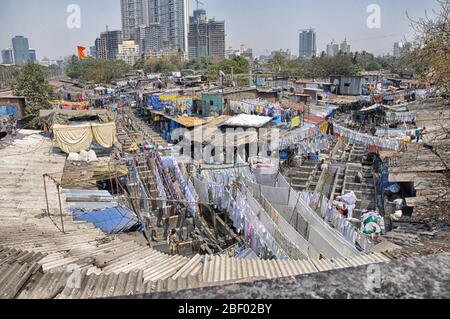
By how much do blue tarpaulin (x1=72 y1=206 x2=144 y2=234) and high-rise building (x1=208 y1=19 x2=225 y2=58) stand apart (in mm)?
105297

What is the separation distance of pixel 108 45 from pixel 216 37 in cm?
3246

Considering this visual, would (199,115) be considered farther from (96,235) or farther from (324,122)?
(96,235)

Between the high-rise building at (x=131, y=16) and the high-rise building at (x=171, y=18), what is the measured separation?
5.76 feet

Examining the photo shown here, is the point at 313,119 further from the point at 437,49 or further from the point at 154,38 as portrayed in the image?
the point at 154,38

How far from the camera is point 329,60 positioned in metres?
60.2

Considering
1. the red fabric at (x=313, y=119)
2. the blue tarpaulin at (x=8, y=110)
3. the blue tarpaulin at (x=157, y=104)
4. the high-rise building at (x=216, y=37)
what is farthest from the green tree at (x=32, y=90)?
the high-rise building at (x=216, y=37)

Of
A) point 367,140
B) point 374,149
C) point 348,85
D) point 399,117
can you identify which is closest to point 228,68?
point 348,85

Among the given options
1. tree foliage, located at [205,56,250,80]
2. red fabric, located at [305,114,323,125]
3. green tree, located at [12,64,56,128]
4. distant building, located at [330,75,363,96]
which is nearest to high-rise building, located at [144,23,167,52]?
tree foliage, located at [205,56,250,80]

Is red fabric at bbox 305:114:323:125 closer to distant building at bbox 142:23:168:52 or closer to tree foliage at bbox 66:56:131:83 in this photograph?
tree foliage at bbox 66:56:131:83

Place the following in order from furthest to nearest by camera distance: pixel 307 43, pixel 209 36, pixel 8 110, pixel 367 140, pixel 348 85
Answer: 1. pixel 307 43
2. pixel 209 36
3. pixel 348 85
4. pixel 8 110
5. pixel 367 140

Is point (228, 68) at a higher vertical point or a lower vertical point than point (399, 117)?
higher

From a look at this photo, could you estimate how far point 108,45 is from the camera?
110625 mm

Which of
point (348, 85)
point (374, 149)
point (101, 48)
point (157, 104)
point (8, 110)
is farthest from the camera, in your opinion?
point (101, 48)
